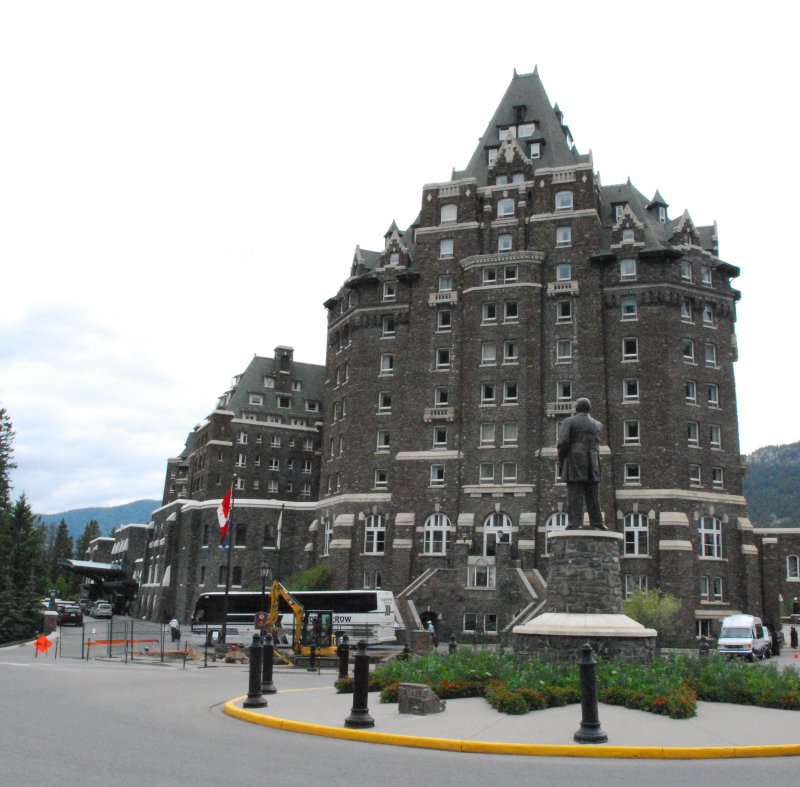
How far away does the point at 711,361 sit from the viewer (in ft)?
198

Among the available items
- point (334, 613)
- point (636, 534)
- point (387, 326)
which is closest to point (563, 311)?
Result: point (387, 326)

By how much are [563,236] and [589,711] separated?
51.4 meters

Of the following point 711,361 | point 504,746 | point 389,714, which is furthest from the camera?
point 711,361

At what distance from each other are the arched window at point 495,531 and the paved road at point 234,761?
4015 cm

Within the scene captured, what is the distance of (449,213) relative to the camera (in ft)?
212

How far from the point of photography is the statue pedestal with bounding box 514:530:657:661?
21656mm

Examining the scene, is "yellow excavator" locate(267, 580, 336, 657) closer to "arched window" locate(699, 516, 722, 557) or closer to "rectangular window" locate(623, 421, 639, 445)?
"rectangular window" locate(623, 421, 639, 445)

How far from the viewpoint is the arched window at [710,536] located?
2217 inches

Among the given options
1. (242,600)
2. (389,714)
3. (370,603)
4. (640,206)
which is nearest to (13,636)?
(242,600)

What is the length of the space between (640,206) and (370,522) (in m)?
31.8

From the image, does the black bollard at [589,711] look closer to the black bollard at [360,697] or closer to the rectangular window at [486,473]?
the black bollard at [360,697]

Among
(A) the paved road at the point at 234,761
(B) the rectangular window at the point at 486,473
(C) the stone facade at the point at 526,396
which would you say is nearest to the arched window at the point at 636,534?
(C) the stone facade at the point at 526,396

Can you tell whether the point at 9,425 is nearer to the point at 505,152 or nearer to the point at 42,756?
the point at 505,152

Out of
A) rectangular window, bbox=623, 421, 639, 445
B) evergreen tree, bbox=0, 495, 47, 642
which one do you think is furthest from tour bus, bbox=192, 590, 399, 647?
rectangular window, bbox=623, 421, 639, 445
